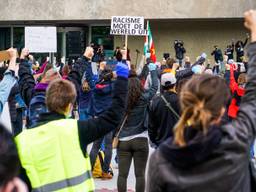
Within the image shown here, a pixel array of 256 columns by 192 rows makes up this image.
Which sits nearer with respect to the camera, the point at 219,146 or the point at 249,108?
the point at 219,146

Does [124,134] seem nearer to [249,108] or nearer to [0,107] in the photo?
[0,107]

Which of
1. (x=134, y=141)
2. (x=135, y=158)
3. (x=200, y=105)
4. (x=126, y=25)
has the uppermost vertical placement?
(x=126, y=25)

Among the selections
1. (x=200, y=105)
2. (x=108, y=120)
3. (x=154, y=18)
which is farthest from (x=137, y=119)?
(x=154, y=18)

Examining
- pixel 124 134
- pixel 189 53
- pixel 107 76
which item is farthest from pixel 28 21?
pixel 124 134

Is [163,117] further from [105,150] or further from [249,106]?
[249,106]

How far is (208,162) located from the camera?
107 inches

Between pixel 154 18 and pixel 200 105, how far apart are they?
1053 inches

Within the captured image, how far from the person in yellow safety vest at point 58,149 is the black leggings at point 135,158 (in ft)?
9.98

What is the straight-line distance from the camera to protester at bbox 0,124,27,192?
1890 millimetres

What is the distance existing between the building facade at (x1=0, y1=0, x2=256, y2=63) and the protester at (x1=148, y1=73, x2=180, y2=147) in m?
22.7

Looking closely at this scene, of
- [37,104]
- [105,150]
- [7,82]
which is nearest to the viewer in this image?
[7,82]

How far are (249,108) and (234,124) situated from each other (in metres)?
0.17

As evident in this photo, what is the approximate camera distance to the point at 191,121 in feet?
9.05

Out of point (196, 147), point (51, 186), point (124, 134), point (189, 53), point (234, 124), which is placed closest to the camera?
point (196, 147)
